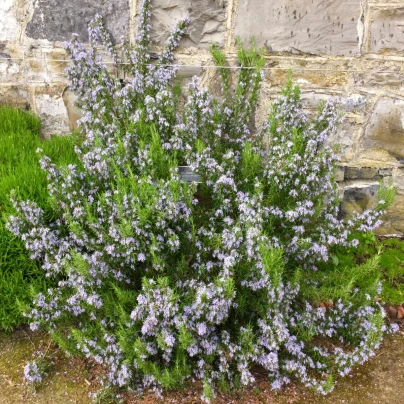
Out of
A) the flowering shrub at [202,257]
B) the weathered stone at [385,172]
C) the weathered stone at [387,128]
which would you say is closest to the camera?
the flowering shrub at [202,257]

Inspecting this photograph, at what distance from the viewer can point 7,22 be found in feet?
12.6

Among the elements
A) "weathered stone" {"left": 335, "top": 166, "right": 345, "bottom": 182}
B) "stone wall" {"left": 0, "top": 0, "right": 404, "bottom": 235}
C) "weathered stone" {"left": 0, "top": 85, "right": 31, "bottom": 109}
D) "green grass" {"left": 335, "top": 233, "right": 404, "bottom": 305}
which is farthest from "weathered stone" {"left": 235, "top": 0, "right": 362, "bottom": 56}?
"weathered stone" {"left": 0, "top": 85, "right": 31, "bottom": 109}

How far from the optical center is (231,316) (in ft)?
8.72

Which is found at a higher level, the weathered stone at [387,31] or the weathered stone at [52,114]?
the weathered stone at [387,31]

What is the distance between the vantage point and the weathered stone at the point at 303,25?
337 centimetres

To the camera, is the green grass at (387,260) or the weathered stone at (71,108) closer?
the green grass at (387,260)

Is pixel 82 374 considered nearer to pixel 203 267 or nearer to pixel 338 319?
pixel 203 267

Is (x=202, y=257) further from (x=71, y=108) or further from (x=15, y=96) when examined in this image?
(x=15, y=96)

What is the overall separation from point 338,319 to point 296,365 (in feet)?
1.51

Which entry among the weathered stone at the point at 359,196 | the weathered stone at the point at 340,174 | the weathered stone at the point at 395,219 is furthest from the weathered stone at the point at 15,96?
the weathered stone at the point at 395,219

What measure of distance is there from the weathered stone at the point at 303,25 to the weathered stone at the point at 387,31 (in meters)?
0.11

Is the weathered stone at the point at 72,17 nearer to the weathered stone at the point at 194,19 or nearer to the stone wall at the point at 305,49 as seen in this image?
the stone wall at the point at 305,49

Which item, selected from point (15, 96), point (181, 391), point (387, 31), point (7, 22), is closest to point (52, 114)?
point (15, 96)

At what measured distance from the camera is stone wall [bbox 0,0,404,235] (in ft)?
11.1
